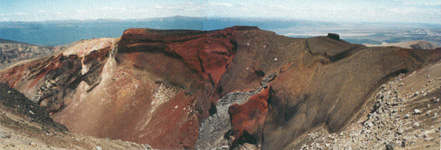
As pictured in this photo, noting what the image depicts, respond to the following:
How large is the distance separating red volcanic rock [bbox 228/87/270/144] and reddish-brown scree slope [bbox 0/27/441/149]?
0.18 feet

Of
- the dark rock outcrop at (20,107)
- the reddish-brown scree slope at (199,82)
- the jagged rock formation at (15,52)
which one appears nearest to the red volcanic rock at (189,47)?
the reddish-brown scree slope at (199,82)

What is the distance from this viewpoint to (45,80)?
58.5ft

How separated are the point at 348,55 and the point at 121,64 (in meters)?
14.8

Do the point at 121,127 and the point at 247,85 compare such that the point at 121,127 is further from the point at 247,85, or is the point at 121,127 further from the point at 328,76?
the point at 328,76

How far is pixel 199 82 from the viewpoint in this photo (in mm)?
17766

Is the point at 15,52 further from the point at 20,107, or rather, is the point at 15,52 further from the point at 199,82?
the point at 20,107

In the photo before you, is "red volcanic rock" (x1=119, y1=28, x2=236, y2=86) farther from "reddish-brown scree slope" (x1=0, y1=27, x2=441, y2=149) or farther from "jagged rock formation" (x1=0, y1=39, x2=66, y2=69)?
"jagged rock formation" (x1=0, y1=39, x2=66, y2=69)

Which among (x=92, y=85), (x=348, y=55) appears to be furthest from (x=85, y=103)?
(x=348, y=55)

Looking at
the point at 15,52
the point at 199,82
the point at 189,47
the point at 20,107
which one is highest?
the point at 189,47

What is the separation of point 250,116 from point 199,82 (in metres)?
Answer: 5.41

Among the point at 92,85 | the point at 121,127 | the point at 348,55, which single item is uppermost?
the point at 348,55

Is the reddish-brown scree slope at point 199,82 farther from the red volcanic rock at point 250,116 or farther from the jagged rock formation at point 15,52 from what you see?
the jagged rock formation at point 15,52

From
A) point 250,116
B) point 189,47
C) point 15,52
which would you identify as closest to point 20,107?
point 189,47

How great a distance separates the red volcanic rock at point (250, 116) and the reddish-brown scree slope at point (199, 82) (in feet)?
0.18
